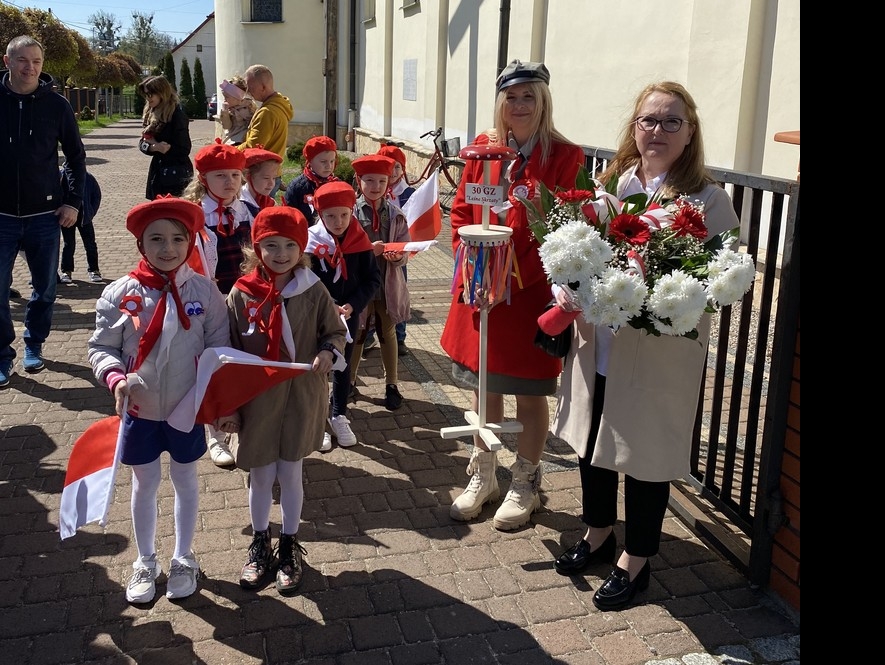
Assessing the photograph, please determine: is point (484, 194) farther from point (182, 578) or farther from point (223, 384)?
point (182, 578)

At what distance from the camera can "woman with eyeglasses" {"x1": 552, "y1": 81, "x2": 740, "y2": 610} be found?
3.07 metres

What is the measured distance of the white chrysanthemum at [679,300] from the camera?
2.64 m

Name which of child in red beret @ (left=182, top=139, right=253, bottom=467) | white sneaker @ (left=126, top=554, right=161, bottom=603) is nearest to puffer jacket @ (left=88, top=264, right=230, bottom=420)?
white sneaker @ (left=126, top=554, right=161, bottom=603)

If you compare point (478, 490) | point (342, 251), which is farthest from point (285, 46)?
point (478, 490)

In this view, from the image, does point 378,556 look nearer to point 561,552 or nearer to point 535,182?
point 561,552

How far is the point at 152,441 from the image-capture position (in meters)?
3.27

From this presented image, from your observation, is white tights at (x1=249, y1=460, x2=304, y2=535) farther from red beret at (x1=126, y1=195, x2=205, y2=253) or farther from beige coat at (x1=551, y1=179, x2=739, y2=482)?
beige coat at (x1=551, y1=179, x2=739, y2=482)

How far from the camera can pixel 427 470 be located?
4648 millimetres

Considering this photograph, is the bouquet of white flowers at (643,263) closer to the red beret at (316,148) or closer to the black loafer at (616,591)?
the black loafer at (616,591)

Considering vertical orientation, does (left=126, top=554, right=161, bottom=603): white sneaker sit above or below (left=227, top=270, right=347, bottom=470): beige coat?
below

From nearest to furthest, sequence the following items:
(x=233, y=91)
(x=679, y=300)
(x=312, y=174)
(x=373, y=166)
→ (x=679, y=300), (x=373, y=166), (x=312, y=174), (x=233, y=91)

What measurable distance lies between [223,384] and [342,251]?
165 cm

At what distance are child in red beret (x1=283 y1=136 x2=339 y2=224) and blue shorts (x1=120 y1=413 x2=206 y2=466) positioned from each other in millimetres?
2554

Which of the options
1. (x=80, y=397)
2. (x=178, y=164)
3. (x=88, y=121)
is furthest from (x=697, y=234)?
(x=88, y=121)
